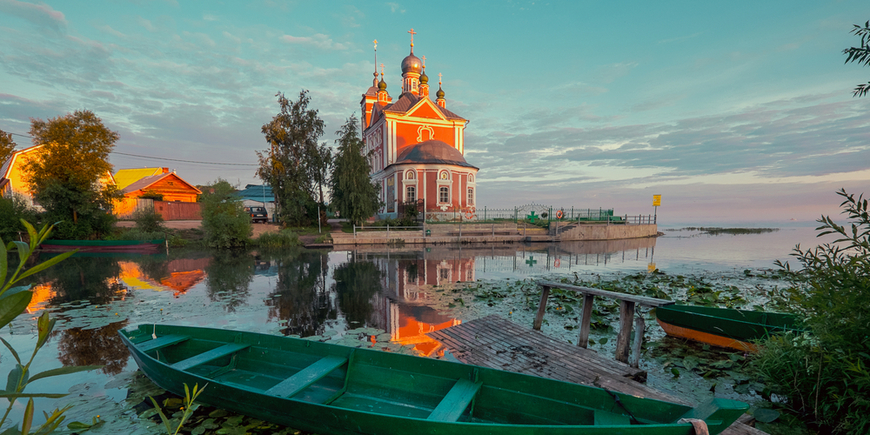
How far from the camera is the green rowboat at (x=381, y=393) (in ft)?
11.5

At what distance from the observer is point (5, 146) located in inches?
1293

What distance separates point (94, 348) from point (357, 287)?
249 inches

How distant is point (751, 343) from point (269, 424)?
7.39m

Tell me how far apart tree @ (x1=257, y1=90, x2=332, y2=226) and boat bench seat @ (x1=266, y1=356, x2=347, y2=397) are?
27884mm

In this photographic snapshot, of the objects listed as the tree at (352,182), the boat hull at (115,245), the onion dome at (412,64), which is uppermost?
the onion dome at (412,64)

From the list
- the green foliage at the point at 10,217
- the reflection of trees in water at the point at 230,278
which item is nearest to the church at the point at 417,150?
the reflection of trees in water at the point at 230,278

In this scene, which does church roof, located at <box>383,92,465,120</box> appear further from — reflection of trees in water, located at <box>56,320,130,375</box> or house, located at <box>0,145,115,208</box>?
reflection of trees in water, located at <box>56,320,130,375</box>

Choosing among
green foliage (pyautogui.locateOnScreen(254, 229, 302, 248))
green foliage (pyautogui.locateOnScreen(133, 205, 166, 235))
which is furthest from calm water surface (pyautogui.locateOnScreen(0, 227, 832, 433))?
green foliage (pyautogui.locateOnScreen(133, 205, 166, 235))

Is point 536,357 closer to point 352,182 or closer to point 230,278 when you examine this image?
point 230,278

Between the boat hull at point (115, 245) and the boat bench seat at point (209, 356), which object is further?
the boat hull at point (115, 245)

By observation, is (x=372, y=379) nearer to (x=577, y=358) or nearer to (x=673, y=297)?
(x=577, y=358)

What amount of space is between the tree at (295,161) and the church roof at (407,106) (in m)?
9.70

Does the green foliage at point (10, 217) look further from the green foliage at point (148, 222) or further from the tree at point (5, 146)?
the tree at point (5, 146)

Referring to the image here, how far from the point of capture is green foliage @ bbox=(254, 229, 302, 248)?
2503 centimetres
